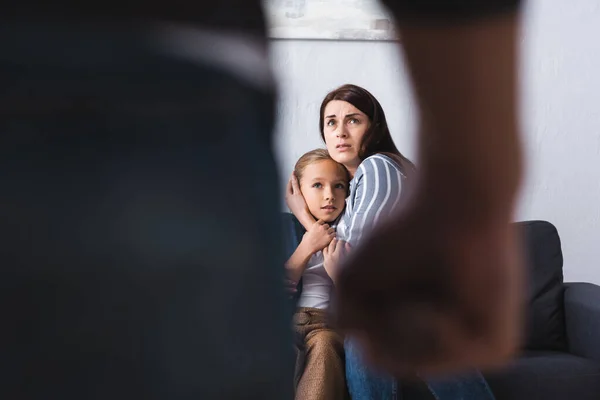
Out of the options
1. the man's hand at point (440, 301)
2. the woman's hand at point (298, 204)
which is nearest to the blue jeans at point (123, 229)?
the man's hand at point (440, 301)

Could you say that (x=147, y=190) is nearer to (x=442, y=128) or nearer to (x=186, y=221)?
(x=186, y=221)

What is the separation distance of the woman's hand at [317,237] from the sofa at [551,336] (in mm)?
146

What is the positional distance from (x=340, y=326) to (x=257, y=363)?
4 cm

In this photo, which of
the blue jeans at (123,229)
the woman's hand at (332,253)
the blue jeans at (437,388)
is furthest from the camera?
the woman's hand at (332,253)

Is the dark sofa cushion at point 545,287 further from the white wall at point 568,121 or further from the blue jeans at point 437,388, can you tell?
the blue jeans at point 437,388

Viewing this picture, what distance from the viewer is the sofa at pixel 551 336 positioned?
2.62m

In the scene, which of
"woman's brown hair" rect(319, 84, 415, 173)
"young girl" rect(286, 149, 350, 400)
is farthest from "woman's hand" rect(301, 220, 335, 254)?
"woman's brown hair" rect(319, 84, 415, 173)

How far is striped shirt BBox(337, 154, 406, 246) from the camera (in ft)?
7.72

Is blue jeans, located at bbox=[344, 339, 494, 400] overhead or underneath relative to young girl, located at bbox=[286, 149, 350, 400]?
underneath

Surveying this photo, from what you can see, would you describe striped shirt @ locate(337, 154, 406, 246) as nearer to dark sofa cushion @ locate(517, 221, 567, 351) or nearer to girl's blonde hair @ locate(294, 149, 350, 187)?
girl's blonde hair @ locate(294, 149, 350, 187)

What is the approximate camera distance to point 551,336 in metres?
3.04

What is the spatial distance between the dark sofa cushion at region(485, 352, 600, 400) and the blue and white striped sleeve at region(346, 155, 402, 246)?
1.97ft

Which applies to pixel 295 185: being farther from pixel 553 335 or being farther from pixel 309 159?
pixel 553 335

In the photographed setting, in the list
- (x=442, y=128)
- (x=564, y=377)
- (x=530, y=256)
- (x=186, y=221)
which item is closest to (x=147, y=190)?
→ (x=186, y=221)
